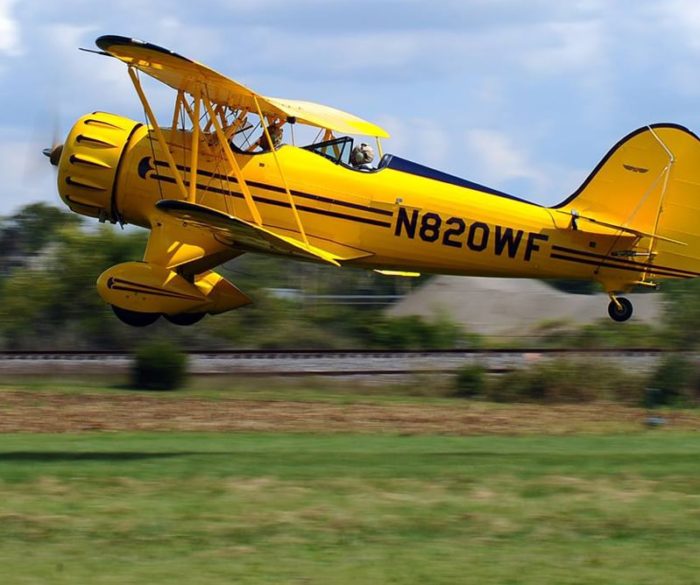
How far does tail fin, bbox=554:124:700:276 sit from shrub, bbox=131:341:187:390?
7.58m

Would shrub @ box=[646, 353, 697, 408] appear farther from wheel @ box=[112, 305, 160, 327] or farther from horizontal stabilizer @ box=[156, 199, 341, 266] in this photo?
wheel @ box=[112, 305, 160, 327]

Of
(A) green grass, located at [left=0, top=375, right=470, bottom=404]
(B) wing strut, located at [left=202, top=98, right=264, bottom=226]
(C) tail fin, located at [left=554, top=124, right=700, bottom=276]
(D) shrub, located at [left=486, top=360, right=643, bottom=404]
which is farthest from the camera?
(D) shrub, located at [left=486, top=360, right=643, bottom=404]

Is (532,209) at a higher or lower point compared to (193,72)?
lower

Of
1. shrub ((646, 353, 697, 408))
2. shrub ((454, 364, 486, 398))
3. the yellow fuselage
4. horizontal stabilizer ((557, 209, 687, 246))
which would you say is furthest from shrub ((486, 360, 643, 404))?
→ horizontal stabilizer ((557, 209, 687, 246))

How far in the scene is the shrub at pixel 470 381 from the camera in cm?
2038

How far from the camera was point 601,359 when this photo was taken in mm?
21875

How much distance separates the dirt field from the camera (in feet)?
50.2

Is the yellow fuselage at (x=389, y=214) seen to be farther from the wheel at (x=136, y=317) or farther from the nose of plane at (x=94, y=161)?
the wheel at (x=136, y=317)

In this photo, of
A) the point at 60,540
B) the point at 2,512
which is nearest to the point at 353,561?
the point at 60,540

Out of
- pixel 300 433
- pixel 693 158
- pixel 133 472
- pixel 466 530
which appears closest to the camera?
pixel 466 530

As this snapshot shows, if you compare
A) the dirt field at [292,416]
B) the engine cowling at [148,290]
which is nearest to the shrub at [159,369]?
the dirt field at [292,416]

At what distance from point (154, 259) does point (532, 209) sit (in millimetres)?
4776

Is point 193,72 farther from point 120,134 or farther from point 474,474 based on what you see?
point 474,474

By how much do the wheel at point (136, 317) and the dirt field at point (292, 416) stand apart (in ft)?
4.28
